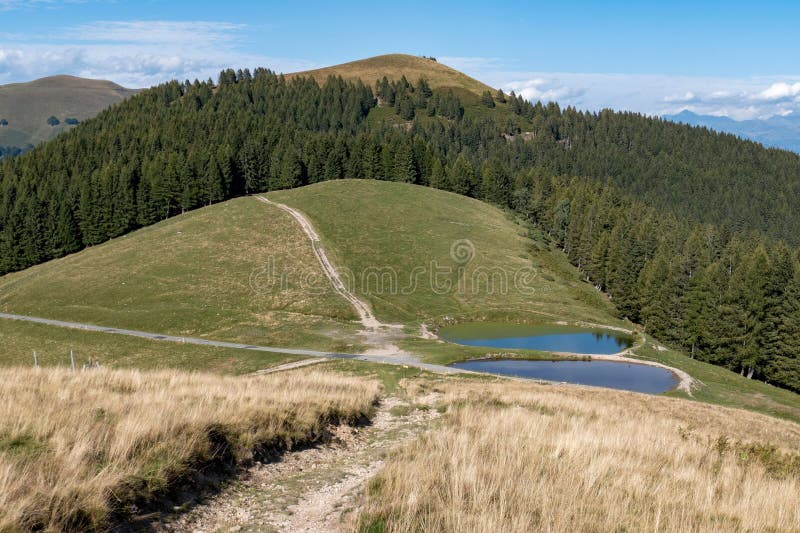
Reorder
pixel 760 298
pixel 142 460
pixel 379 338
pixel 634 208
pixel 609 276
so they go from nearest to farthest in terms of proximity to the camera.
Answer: pixel 142 460 < pixel 379 338 < pixel 760 298 < pixel 609 276 < pixel 634 208

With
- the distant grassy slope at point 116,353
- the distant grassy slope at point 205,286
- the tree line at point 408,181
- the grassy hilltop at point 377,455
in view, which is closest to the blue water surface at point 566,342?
the tree line at point 408,181

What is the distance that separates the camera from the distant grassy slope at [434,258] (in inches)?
2840

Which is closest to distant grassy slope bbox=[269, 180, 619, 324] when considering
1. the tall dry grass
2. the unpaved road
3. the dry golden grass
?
the unpaved road

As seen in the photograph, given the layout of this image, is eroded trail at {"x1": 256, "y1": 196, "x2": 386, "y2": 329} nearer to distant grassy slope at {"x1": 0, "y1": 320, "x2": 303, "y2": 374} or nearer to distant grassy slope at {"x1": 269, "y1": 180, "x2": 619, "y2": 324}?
distant grassy slope at {"x1": 269, "y1": 180, "x2": 619, "y2": 324}

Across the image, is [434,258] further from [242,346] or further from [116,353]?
[116,353]

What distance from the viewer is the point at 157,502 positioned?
7832 millimetres

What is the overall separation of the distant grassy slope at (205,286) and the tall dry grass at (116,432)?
113ft

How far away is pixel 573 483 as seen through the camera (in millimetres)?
8680

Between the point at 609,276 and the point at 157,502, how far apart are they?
9979 cm

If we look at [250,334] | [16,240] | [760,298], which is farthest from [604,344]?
[16,240]

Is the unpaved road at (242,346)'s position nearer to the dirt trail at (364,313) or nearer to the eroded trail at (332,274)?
the dirt trail at (364,313)

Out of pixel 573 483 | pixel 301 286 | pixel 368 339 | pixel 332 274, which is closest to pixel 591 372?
pixel 368 339

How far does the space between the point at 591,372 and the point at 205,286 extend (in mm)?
51539

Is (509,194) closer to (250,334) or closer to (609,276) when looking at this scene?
(609,276)
